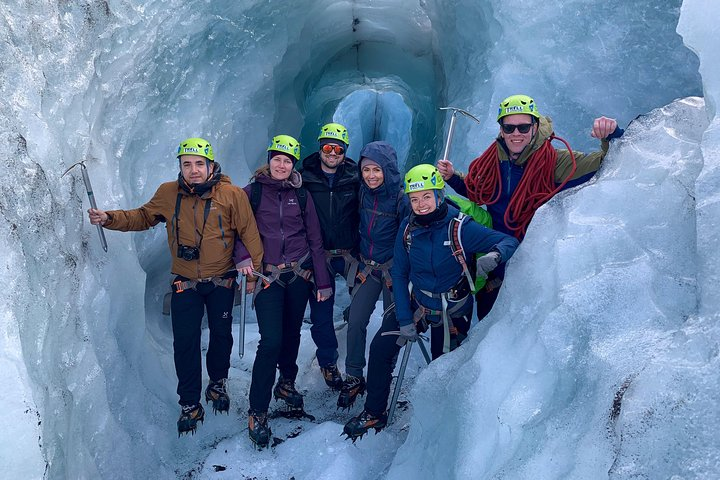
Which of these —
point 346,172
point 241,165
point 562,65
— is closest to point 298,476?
point 346,172

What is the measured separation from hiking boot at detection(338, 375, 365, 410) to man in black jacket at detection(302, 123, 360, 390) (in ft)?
1.25

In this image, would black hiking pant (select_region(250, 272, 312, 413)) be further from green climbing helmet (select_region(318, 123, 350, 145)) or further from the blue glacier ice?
green climbing helmet (select_region(318, 123, 350, 145))

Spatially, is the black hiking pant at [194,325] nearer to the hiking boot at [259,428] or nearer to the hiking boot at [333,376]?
the hiking boot at [259,428]

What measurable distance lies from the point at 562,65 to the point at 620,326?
306 centimetres

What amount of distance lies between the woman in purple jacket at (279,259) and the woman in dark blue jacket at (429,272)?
0.57 m

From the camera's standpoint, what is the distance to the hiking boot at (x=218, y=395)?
3.84 m

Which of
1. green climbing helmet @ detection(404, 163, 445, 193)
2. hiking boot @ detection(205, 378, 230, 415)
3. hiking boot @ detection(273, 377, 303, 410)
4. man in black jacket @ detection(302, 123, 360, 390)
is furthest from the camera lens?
hiking boot @ detection(273, 377, 303, 410)

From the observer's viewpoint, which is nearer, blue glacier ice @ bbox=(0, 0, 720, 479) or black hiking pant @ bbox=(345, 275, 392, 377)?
blue glacier ice @ bbox=(0, 0, 720, 479)

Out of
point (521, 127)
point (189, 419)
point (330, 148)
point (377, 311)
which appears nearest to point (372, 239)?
point (330, 148)

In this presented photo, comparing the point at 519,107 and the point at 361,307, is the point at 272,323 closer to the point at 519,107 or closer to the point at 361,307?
the point at 361,307

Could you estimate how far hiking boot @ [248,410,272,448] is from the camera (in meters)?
3.62

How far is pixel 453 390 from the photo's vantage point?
287 centimetres

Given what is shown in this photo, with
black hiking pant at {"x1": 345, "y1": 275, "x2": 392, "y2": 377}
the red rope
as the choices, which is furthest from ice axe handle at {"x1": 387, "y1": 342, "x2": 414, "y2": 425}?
the red rope

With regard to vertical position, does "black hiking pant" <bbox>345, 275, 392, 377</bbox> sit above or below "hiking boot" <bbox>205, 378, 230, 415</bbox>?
above
